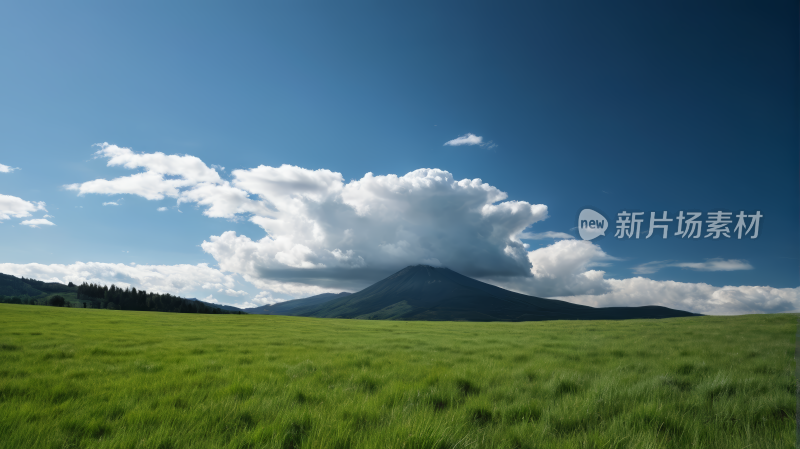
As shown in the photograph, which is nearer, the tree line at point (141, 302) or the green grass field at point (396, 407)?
the green grass field at point (396, 407)

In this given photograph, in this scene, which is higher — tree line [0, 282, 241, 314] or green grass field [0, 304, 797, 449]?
green grass field [0, 304, 797, 449]

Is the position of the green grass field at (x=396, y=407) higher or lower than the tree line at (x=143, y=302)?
higher

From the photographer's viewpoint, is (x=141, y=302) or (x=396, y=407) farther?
(x=141, y=302)

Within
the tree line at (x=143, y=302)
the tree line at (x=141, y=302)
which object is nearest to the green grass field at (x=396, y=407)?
the tree line at (x=141, y=302)

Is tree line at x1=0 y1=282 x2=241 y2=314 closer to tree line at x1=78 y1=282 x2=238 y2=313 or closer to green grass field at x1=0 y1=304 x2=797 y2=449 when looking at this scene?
tree line at x1=78 y1=282 x2=238 y2=313

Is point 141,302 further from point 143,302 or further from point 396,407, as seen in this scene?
point 396,407

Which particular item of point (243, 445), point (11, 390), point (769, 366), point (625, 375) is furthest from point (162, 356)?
point (769, 366)

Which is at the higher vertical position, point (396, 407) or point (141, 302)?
point (396, 407)

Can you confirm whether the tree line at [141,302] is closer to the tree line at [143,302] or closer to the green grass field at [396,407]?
the tree line at [143,302]

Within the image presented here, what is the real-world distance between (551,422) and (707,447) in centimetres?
159

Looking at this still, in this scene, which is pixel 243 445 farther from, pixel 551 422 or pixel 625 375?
pixel 625 375

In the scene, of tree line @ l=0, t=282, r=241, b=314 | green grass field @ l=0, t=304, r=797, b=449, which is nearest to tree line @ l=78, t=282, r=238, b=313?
tree line @ l=0, t=282, r=241, b=314

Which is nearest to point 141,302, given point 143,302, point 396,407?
point 143,302

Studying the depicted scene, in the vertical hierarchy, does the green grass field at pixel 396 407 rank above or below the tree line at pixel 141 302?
above
